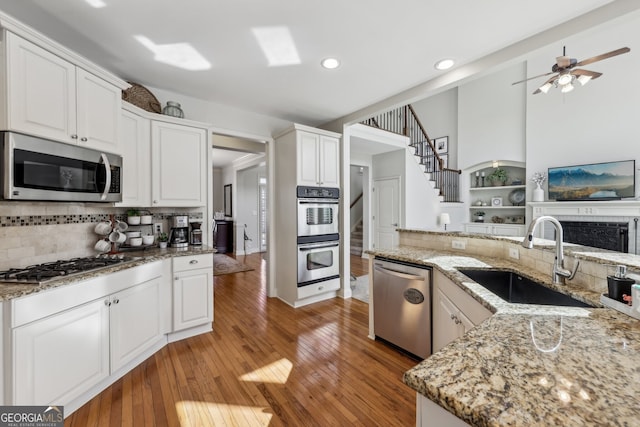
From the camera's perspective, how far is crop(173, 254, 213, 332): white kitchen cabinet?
2.57 m

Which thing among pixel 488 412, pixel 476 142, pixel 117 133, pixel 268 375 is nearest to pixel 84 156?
pixel 117 133

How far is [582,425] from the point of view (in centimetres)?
51

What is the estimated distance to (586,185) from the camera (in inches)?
205

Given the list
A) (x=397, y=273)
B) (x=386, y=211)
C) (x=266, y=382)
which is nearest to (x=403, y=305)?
(x=397, y=273)

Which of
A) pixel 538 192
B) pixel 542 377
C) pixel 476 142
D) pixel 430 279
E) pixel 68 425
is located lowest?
pixel 68 425

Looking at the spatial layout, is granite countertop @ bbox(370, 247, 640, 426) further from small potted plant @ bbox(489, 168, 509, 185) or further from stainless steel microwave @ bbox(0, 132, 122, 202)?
small potted plant @ bbox(489, 168, 509, 185)

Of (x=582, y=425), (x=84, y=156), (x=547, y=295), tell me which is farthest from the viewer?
(x=84, y=156)

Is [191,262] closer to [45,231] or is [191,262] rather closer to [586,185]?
[45,231]

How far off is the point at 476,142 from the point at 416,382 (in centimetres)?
788

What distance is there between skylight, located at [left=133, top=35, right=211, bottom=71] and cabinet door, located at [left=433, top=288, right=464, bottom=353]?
287 cm

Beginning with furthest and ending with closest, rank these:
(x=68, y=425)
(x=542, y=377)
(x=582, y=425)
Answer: (x=68, y=425) → (x=542, y=377) → (x=582, y=425)

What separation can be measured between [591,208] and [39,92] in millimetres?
7747

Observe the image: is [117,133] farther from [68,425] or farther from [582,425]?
[582,425]

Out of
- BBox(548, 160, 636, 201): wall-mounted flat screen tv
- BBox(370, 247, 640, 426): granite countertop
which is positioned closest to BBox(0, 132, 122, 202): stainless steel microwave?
BBox(370, 247, 640, 426): granite countertop
